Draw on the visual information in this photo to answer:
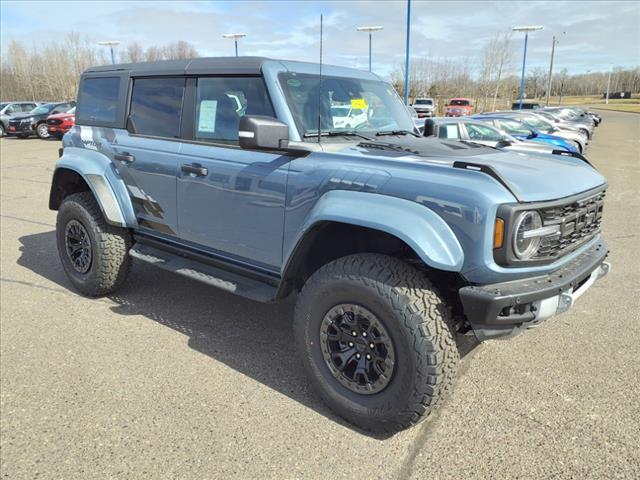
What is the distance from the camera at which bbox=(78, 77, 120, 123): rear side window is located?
4445 millimetres

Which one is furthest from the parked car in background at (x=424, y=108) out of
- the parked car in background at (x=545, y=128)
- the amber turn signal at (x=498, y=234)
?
→ the amber turn signal at (x=498, y=234)

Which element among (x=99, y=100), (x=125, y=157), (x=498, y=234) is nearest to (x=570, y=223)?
(x=498, y=234)

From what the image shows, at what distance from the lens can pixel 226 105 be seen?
11.7 feet

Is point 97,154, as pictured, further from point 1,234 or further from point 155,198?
point 1,234

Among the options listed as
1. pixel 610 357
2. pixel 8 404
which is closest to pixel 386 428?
pixel 610 357

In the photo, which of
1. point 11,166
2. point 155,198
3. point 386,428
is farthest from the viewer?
point 11,166

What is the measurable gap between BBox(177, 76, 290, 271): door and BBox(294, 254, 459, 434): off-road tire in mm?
549

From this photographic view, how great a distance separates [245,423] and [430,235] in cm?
149

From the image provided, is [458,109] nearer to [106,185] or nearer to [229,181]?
[106,185]

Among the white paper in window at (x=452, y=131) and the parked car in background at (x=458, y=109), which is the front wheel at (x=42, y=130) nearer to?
the white paper in window at (x=452, y=131)

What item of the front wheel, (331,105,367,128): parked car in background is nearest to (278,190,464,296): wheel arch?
(331,105,367,128): parked car in background

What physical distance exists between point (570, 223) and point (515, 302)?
26.8 inches

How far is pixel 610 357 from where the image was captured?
3562 mm

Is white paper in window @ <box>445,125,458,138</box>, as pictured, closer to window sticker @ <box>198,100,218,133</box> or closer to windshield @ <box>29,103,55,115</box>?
window sticker @ <box>198,100,218,133</box>
